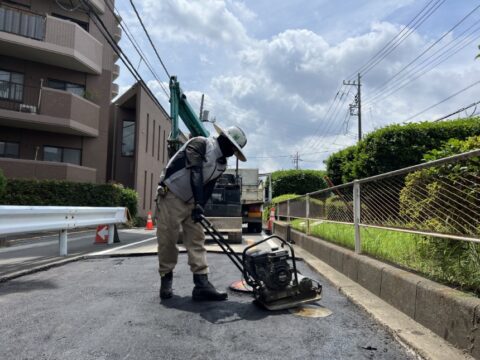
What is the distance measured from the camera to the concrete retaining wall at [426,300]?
2543 millimetres

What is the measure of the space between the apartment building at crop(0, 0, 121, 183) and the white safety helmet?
562 inches

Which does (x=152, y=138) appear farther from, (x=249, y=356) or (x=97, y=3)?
(x=249, y=356)

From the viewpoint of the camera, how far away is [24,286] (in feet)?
14.8

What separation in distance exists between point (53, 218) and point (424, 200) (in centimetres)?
555

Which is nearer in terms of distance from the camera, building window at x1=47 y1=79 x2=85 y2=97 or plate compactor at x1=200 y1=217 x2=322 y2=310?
plate compactor at x1=200 y1=217 x2=322 y2=310

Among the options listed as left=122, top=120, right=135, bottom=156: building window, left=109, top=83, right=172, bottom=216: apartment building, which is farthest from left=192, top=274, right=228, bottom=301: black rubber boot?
left=122, top=120, right=135, bottom=156: building window

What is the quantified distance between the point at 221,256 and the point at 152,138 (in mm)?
19879

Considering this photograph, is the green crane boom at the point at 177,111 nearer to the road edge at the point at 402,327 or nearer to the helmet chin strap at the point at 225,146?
the helmet chin strap at the point at 225,146

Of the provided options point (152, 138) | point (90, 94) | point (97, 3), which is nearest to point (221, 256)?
point (90, 94)

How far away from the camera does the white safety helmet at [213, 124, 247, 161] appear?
13.9 feet

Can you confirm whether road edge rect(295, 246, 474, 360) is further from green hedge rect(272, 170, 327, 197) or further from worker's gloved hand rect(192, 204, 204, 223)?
green hedge rect(272, 170, 327, 197)

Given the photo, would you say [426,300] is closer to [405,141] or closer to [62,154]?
[405,141]

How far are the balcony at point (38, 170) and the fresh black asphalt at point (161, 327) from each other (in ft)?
42.0

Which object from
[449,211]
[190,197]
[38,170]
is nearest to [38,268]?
[190,197]
